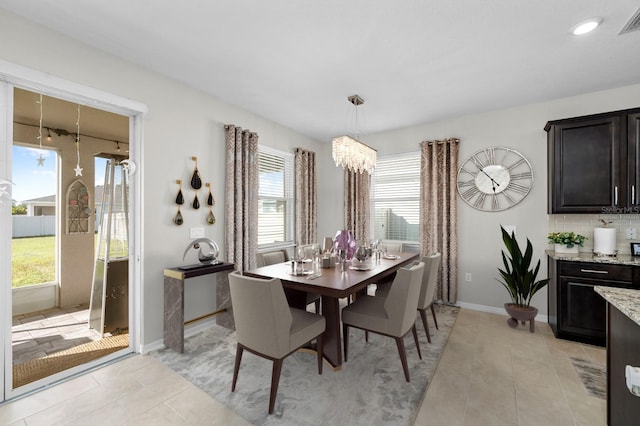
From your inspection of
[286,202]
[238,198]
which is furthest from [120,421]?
[286,202]

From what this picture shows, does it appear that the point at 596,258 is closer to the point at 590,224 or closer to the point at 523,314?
the point at 590,224

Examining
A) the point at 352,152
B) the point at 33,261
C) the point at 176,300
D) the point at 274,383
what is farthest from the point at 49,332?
the point at 352,152

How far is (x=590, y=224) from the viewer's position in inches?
122

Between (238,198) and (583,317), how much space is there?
3.82 meters

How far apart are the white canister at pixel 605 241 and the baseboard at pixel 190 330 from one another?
4250mm

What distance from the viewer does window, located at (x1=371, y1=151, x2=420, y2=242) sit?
4324mm

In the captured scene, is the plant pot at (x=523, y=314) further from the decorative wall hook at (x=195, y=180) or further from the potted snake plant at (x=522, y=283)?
the decorative wall hook at (x=195, y=180)

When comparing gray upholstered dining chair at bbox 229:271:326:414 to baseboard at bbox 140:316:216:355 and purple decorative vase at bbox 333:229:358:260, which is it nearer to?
purple decorative vase at bbox 333:229:358:260

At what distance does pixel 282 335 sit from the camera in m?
1.81

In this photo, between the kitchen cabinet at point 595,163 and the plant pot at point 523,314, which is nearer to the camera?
the kitchen cabinet at point 595,163

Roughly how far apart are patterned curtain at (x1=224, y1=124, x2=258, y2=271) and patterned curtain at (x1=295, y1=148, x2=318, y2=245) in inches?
37.4

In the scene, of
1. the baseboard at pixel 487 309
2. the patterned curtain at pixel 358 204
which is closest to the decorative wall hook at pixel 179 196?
the patterned curtain at pixel 358 204

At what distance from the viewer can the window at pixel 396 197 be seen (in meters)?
4.32

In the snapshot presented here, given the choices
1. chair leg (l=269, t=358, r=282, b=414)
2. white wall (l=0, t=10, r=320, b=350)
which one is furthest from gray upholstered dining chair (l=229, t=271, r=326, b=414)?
white wall (l=0, t=10, r=320, b=350)
